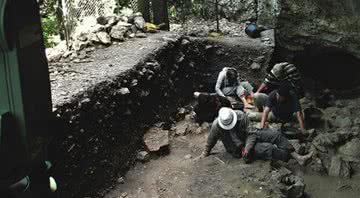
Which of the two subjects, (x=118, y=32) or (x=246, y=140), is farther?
(x=118, y=32)

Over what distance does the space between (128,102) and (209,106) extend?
7.85 ft

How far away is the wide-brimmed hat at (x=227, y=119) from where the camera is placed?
721 cm

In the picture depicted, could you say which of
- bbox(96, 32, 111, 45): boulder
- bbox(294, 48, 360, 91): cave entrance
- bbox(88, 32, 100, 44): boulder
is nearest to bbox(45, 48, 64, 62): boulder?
bbox(88, 32, 100, 44): boulder

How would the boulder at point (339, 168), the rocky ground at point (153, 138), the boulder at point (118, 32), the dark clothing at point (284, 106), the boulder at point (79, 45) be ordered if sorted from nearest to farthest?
the rocky ground at point (153, 138) < the boulder at point (339, 168) < the boulder at point (79, 45) < the dark clothing at point (284, 106) < the boulder at point (118, 32)

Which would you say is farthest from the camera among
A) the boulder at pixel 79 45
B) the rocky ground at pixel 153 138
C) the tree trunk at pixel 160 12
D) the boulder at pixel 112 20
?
the tree trunk at pixel 160 12

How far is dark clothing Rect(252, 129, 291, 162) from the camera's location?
7.48m

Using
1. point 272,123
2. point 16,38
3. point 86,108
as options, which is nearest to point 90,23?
point 86,108

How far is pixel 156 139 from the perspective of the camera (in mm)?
8172

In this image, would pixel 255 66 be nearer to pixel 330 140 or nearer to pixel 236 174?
pixel 330 140

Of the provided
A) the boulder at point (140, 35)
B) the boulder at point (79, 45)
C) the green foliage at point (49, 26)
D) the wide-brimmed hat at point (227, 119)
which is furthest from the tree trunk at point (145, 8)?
the wide-brimmed hat at point (227, 119)

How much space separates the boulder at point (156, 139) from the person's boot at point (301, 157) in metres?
2.41

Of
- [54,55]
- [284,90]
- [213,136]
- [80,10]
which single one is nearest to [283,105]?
[284,90]

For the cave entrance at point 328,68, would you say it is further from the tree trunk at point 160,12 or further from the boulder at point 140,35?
the boulder at point 140,35

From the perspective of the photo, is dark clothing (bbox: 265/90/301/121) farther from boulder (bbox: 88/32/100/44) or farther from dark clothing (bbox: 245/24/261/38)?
boulder (bbox: 88/32/100/44)
